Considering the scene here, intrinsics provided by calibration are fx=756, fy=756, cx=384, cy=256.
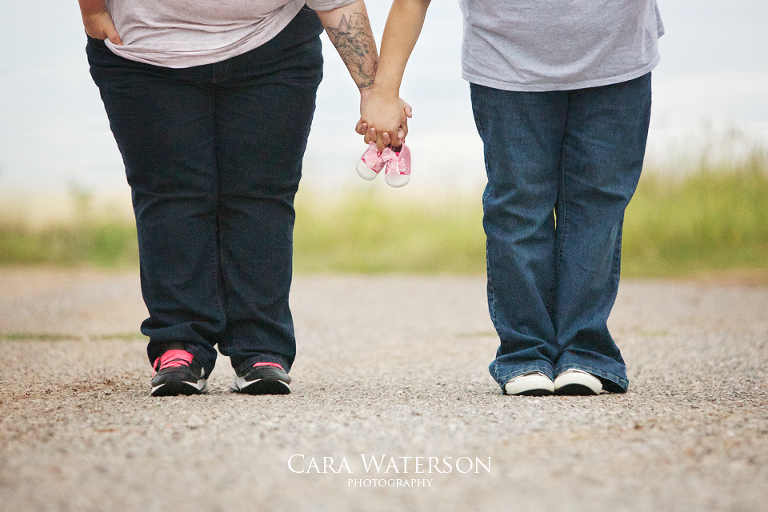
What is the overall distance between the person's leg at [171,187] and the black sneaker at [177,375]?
24 mm

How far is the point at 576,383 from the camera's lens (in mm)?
1611

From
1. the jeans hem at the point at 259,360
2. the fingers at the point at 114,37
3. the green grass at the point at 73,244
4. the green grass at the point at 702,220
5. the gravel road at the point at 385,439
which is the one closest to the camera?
the gravel road at the point at 385,439

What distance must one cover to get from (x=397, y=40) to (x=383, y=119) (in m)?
0.18

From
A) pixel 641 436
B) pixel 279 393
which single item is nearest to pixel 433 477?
pixel 641 436

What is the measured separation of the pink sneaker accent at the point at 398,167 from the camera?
5.95ft

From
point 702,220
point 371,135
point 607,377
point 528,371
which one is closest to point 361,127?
point 371,135

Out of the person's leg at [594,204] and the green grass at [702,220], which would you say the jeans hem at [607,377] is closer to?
the person's leg at [594,204]

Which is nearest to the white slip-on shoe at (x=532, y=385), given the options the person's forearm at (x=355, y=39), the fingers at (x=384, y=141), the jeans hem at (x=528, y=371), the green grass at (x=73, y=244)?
the jeans hem at (x=528, y=371)

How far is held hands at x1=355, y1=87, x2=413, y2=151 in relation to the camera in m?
1.76

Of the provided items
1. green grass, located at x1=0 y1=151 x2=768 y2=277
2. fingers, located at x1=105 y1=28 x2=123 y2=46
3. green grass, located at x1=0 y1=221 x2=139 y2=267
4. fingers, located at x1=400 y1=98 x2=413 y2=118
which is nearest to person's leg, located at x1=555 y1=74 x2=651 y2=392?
fingers, located at x1=400 y1=98 x2=413 y2=118

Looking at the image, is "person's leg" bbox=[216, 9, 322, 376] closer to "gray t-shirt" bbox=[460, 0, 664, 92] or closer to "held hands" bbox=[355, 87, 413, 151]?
"held hands" bbox=[355, 87, 413, 151]

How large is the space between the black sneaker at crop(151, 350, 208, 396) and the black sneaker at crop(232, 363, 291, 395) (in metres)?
0.10

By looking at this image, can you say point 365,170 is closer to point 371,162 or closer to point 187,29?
point 371,162

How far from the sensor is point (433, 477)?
1.03 m
